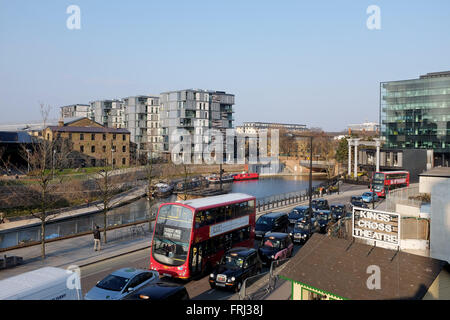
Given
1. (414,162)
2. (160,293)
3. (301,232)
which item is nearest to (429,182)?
(301,232)

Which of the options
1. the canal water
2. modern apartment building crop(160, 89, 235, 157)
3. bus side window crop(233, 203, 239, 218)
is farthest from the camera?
modern apartment building crop(160, 89, 235, 157)

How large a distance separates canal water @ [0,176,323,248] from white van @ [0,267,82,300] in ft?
46.4

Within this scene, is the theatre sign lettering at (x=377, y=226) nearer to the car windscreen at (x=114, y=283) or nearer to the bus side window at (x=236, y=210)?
the bus side window at (x=236, y=210)

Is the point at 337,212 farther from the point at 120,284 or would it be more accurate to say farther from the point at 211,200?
the point at 120,284

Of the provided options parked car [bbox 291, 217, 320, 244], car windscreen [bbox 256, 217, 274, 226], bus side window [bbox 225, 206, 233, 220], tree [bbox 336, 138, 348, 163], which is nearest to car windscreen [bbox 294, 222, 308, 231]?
parked car [bbox 291, 217, 320, 244]

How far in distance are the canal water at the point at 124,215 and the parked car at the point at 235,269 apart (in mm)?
11991

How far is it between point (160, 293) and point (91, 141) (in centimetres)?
6611

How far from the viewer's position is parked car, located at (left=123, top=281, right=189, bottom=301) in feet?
38.5

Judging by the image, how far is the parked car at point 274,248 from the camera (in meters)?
18.9

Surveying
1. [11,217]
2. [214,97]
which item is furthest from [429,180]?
[214,97]

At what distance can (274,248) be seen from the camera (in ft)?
64.0

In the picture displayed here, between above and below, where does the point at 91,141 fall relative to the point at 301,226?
above

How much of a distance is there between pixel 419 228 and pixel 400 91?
173 ft

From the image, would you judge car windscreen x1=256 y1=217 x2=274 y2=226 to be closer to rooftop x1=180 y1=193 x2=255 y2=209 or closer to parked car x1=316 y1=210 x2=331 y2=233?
parked car x1=316 y1=210 x2=331 y2=233
